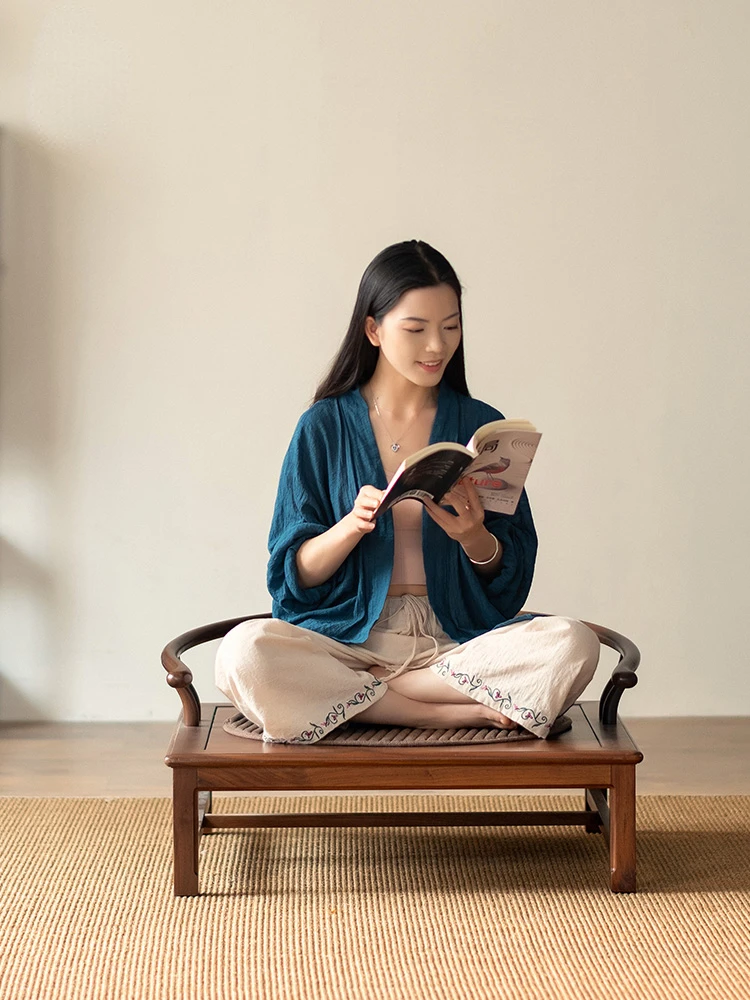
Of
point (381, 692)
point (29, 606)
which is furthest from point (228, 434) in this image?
point (381, 692)

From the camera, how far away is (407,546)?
2.43m

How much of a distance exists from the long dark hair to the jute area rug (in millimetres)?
907

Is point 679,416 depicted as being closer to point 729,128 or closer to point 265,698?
point 729,128

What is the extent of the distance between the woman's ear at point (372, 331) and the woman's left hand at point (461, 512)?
347mm

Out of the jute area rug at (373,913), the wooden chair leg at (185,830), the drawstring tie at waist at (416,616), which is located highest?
the drawstring tie at waist at (416,616)

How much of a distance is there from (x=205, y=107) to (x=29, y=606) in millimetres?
1488

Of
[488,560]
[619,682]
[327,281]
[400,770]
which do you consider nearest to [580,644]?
[619,682]

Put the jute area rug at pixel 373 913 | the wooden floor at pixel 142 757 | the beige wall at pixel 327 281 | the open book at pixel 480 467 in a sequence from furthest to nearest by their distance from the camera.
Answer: the beige wall at pixel 327 281, the wooden floor at pixel 142 757, the open book at pixel 480 467, the jute area rug at pixel 373 913

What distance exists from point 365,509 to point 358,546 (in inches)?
8.4

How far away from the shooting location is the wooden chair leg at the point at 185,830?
6.93ft

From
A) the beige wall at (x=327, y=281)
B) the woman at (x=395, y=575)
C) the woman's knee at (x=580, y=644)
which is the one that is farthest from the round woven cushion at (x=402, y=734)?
the beige wall at (x=327, y=281)

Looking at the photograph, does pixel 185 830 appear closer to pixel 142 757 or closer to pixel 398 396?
pixel 398 396

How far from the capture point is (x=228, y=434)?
3584mm

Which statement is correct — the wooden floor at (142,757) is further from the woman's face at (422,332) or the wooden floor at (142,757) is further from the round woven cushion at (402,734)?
the woman's face at (422,332)
